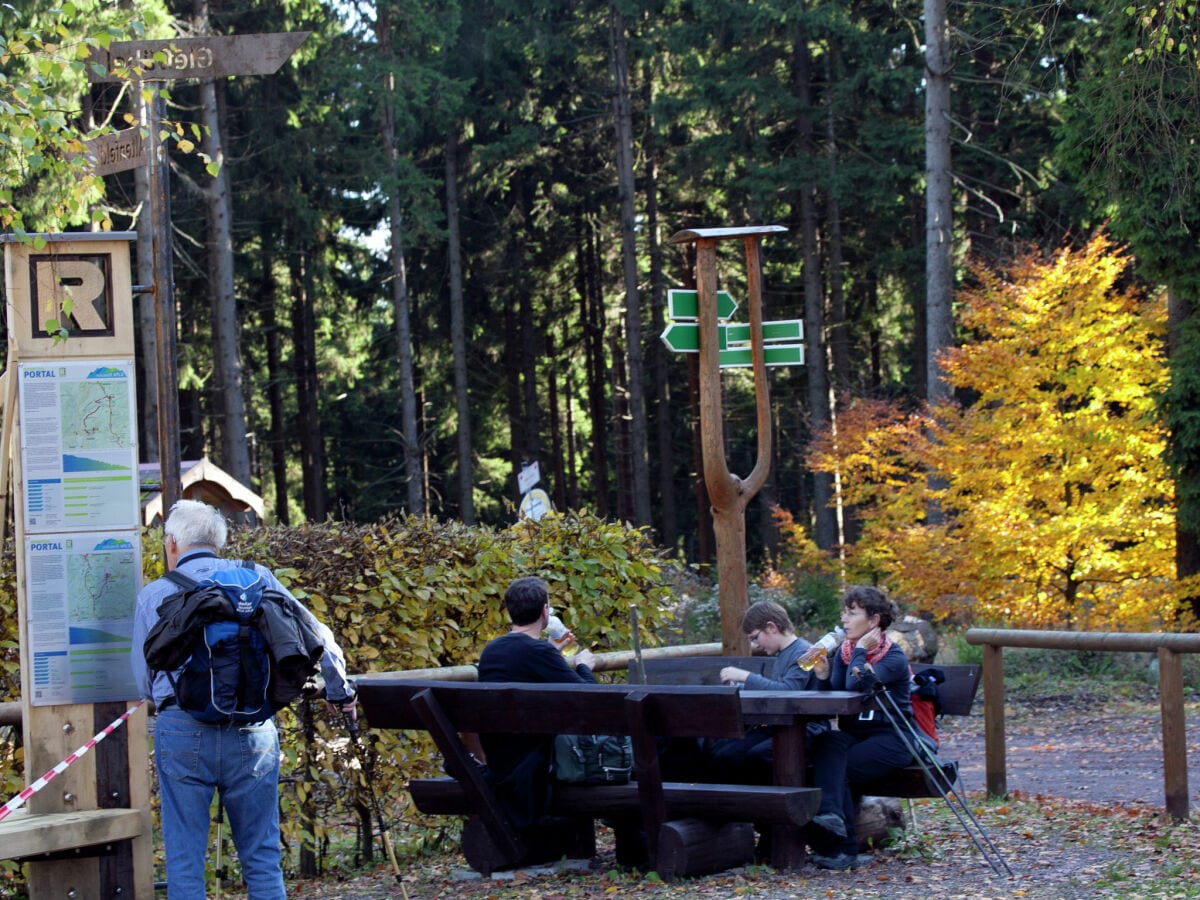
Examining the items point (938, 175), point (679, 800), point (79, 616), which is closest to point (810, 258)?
point (938, 175)

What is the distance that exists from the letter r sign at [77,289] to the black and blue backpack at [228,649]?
1251 mm

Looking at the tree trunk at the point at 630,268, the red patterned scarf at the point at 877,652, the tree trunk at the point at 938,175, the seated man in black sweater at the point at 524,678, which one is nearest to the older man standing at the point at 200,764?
the seated man in black sweater at the point at 524,678

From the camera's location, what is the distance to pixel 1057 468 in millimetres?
15680

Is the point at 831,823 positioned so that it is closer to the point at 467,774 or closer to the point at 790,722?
the point at 790,722

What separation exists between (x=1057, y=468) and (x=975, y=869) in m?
9.98

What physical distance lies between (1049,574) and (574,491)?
26.5 metres

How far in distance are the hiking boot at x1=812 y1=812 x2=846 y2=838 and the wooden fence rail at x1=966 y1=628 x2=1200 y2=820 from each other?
7.05 feet

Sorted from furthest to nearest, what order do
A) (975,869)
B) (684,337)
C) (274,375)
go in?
1. (274,375)
2. (684,337)
3. (975,869)

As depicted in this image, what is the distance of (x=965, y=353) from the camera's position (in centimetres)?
1634

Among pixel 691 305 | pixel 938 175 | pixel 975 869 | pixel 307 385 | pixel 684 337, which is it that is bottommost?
pixel 975 869

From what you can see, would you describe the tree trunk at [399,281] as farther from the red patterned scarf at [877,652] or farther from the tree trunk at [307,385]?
the red patterned scarf at [877,652]

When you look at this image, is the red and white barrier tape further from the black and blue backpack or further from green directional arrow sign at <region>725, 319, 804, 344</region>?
green directional arrow sign at <region>725, 319, 804, 344</region>

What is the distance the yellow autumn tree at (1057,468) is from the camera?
15.5 meters

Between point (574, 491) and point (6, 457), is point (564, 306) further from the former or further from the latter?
point (6, 457)
